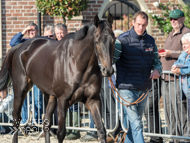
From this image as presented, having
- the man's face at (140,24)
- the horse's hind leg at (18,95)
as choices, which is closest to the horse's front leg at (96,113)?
the man's face at (140,24)

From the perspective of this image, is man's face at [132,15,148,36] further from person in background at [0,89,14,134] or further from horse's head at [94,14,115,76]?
person in background at [0,89,14,134]

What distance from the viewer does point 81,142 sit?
6066 millimetres

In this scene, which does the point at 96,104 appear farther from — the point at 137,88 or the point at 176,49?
the point at 176,49

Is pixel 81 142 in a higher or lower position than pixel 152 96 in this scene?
lower

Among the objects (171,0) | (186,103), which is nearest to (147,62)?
(186,103)

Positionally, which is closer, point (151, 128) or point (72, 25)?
point (151, 128)

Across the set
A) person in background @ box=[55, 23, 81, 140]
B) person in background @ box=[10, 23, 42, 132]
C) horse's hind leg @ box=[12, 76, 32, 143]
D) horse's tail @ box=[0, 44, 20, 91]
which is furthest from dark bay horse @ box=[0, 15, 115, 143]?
person in background @ box=[10, 23, 42, 132]

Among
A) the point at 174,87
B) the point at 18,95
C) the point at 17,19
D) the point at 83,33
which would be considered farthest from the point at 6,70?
the point at 17,19

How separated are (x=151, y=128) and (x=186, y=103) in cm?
78

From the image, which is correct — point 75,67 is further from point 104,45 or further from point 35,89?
point 35,89

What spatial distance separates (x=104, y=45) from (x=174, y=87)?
231cm

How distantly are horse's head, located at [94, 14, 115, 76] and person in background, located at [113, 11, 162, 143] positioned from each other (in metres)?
0.57

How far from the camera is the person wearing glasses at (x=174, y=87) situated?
18.2 feet

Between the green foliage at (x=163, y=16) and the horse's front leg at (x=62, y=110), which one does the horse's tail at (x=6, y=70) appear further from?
the green foliage at (x=163, y=16)
